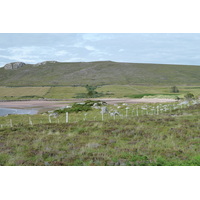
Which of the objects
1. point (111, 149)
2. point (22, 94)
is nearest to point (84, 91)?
point (22, 94)

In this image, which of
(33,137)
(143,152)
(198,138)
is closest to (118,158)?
(143,152)

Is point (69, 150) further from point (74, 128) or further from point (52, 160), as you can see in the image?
point (74, 128)

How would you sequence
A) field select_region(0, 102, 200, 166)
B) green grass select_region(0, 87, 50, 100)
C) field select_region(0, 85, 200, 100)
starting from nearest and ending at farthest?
1. field select_region(0, 102, 200, 166)
2. field select_region(0, 85, 200, 100)
3. green grass select_region(0, 87, 50, 100)

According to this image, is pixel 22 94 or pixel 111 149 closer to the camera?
pixel 111 149

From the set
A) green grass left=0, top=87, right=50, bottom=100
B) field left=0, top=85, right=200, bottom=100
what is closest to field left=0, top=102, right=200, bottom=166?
field left=0, top=85, right=200, bottom=100

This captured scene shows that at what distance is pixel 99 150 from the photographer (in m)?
10.5

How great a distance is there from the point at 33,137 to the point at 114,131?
200 inches

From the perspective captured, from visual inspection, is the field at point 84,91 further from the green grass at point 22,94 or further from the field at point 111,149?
the field at point 111,149

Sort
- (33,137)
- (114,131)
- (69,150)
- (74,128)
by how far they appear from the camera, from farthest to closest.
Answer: (74,128) < (114,131) < (33,137) < (69,150)

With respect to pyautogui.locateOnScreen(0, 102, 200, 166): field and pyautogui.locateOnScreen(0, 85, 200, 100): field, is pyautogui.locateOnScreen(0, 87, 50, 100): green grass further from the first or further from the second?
pyautogui.locateOnScreen(0, 102, 200, 166): field

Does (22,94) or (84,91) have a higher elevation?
(84,91)

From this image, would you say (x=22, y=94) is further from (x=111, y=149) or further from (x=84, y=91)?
(x=111, y=149)

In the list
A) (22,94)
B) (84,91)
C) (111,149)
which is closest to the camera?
(111,149)
